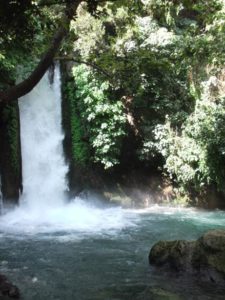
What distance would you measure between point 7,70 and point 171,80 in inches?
266

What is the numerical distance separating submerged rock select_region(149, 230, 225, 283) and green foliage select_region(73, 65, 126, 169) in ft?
30.6

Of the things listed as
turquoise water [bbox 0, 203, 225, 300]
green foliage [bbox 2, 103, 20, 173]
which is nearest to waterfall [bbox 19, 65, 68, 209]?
green foliage [bbox 2, 103, 20, 173]

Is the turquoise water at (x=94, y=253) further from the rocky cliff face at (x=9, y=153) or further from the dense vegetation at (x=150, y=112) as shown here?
the dense vegetation at (x=150, y=112)

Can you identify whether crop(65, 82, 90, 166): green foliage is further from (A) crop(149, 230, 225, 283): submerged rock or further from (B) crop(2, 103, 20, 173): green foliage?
(A) crop(149, 230, 225, 283): submerged rock

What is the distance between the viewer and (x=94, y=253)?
32.5 feet

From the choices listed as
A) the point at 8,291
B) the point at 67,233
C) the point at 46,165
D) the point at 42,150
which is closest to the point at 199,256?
the point at 8,291

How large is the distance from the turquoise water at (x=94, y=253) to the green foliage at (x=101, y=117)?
8.89ft

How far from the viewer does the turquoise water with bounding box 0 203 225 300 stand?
23.9 feet

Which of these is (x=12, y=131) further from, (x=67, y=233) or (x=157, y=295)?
(x=157, y=295)

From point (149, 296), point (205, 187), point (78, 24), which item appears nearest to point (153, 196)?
point (205, 187)

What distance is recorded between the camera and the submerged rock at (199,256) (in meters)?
7.74

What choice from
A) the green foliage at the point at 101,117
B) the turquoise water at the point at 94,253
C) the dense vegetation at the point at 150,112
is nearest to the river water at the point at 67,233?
the turquoise water at the point at 94,253

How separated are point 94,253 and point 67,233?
8.04 ft

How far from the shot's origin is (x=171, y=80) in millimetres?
18219
